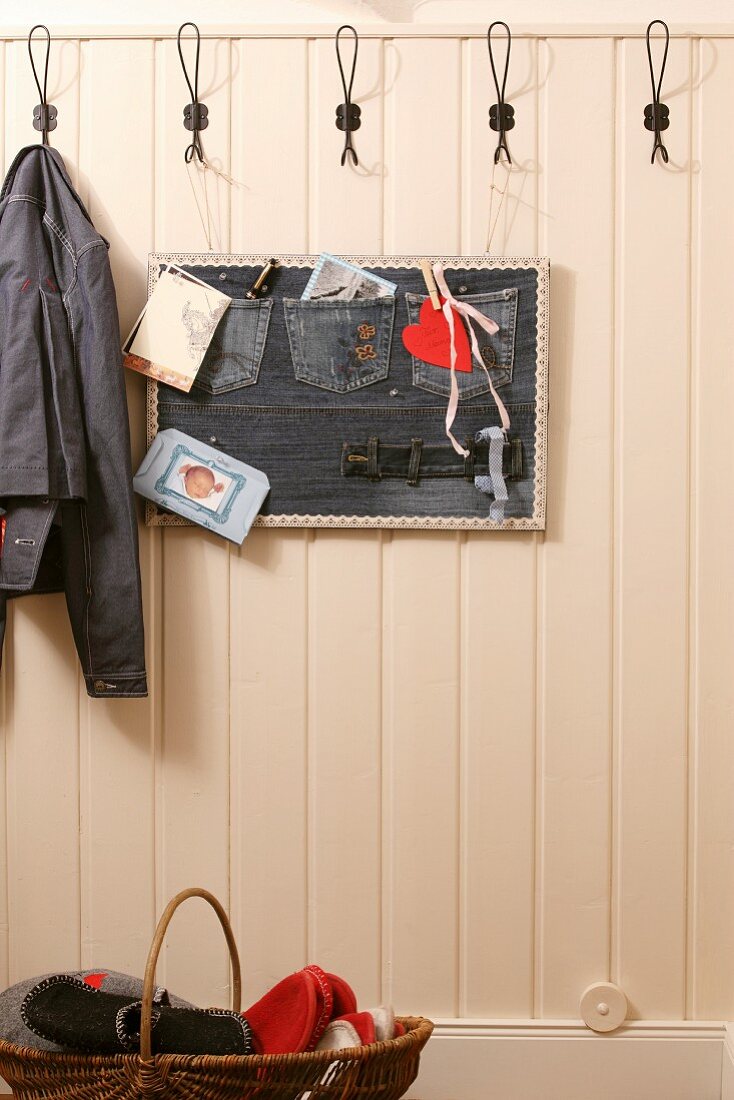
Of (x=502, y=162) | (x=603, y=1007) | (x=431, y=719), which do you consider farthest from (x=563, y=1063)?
(x=502, y=162)

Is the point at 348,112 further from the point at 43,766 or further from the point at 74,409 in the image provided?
the point at 43,766

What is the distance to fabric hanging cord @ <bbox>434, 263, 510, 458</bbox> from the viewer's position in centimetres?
150

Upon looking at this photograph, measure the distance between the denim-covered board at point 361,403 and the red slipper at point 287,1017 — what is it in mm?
741

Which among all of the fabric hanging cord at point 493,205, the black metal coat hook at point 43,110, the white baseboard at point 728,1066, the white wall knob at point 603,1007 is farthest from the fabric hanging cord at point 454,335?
the white baseboard at point 728,1066

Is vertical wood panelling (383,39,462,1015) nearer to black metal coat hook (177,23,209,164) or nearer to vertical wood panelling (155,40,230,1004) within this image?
vertical wood panelling (155,40,230,1004)

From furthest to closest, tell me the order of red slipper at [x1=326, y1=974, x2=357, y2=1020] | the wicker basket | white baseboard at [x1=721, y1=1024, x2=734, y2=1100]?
white baseboard at [x1=721, y1=1024, x2=734, y2=1100], red slipper at [x1=326, y1=974, x2=357, y2=1020], the wicker basket

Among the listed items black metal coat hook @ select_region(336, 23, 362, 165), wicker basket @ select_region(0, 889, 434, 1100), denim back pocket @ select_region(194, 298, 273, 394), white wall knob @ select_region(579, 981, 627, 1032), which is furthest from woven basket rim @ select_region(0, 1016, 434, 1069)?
black metal coat hook @ select_region(336, 23, 362, 165)

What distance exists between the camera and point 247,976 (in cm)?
155

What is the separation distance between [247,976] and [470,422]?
3.56ft

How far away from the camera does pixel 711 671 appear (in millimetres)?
1552

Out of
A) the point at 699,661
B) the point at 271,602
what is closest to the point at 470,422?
the point at 271,602

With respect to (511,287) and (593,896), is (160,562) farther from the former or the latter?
(593,896)

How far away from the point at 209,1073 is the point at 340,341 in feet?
3.74

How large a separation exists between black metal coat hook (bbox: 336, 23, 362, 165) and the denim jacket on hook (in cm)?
Result: 47
